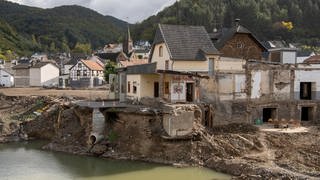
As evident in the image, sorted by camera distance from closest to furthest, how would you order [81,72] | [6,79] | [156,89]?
1. [156,89]
2. [81,72]
3. [6,79]

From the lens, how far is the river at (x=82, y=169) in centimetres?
2656

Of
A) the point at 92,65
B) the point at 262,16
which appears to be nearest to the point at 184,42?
the point at 92,65

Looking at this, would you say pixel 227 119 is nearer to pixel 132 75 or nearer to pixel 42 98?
pixel 132 75

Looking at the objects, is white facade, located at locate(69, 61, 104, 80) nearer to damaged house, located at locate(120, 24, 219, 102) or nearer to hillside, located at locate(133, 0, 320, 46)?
hillside, located at locate(133, 0, 320, 46)

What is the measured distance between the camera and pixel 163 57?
116 feet

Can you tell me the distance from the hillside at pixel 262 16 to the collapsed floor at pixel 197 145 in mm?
73411

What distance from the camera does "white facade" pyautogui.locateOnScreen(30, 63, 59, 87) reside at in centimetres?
8231

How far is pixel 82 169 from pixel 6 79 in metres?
62.5

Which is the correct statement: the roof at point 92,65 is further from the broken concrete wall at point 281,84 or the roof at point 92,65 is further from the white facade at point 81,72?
the broken concrete wall at point 281,84

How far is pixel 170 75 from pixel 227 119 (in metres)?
5.59

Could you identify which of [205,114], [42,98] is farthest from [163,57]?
[42,98]

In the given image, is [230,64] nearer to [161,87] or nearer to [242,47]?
[161,87]

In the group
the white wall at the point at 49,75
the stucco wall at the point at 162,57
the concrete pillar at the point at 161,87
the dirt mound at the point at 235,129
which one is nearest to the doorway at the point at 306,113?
the dirt mound at the point at 235,129

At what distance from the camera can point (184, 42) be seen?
3494cm
